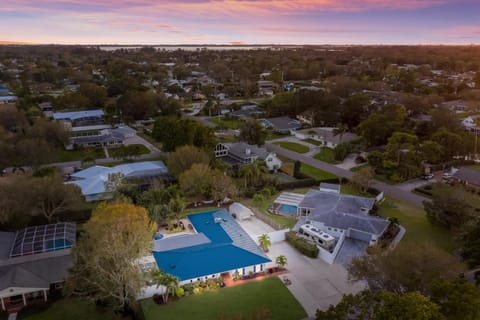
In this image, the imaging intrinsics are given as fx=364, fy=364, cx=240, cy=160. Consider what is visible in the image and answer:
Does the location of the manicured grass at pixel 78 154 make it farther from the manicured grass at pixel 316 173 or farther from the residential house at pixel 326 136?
the residential house at pixel 326 136

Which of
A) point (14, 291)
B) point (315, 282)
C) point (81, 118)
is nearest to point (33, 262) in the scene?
point (14, 291)

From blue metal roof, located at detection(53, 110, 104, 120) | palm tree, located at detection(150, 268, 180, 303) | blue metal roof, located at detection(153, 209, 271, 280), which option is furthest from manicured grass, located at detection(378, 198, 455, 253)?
blue metal roof, located at detection(53, 110, 104, 120)

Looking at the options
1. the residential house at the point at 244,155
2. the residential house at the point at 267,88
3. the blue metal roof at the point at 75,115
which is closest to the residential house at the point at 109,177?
the residential house at the point at 244,155

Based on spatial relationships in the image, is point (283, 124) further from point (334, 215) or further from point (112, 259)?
point (112, 259)

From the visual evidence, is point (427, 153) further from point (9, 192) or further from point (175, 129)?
point (9, 192)

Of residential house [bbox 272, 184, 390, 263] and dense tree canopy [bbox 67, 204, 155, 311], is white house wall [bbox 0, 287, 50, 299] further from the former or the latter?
residential house [bbox 272, 184, 390, 263]
